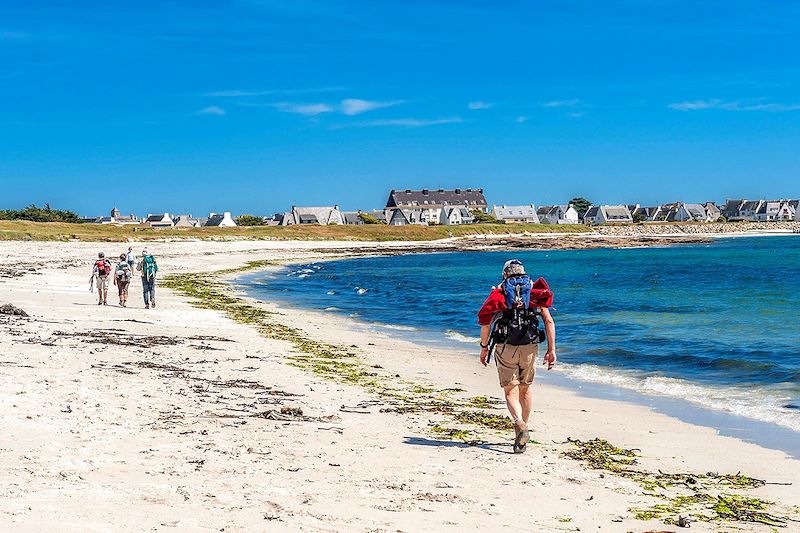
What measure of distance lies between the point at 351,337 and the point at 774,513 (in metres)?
14.5

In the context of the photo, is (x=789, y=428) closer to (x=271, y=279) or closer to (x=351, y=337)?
(x=351, y=337)

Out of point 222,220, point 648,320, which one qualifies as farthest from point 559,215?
point 648,320

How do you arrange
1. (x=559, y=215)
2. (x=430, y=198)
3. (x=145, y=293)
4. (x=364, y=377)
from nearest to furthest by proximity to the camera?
1. (x=364, y=377)
2. (x=145, y=293)
3. (x=430, y=198)
4. (x=559, y=215)

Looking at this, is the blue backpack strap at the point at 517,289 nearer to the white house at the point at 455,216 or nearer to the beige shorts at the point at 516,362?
the beige shorts at the point at 516,362

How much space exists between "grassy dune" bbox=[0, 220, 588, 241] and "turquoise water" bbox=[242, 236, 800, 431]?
115 ft

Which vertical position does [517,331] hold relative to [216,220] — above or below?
below

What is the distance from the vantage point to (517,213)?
190 m

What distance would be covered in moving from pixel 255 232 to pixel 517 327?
102m

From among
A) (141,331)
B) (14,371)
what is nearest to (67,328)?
(141,331)

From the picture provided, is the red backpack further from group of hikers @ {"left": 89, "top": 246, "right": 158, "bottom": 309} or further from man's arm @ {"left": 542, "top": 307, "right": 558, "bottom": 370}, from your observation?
man's arm @ {"left": 542, "top": 307, "right": 558, "bottom": 370}

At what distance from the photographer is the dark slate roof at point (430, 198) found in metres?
183

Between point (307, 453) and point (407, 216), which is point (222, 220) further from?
point (307, 453)

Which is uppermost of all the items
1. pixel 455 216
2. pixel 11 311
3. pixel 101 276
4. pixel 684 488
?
pixel 455 216

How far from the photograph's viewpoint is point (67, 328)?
57.1ft
